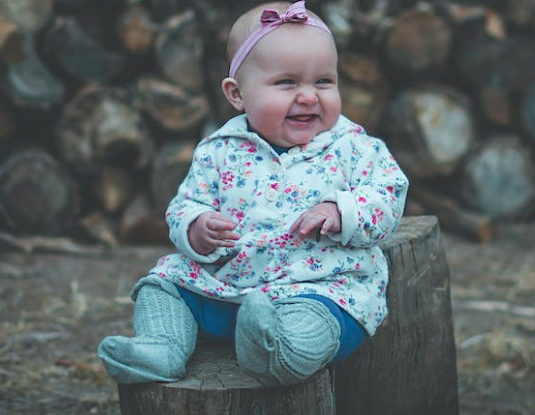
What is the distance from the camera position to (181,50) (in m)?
4.59

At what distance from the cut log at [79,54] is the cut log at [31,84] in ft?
0.27

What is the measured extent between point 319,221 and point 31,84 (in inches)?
110

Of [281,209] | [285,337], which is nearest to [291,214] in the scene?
[281,209]

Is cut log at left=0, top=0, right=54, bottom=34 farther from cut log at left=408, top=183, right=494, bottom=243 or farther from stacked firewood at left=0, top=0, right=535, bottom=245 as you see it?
cut log at left=408, top=183, right=494, bottom=243

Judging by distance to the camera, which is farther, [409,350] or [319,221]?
[409,350]

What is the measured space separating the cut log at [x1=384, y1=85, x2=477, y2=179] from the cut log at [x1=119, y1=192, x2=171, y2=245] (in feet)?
4.69

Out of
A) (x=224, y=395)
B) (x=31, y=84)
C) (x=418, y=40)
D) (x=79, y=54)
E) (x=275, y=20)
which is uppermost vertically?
(x=418, y=40)

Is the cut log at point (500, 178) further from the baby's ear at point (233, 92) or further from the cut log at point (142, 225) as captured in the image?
the baby's ear at point (233, 92)

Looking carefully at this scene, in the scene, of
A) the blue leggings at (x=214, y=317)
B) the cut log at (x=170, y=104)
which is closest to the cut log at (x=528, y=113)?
the cut log at (x=170, y=104)

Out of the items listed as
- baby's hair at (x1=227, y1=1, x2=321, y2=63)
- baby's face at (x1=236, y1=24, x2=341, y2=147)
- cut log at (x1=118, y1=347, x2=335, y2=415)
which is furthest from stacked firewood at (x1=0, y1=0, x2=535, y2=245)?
cut log at (x1=118, y1=347, x2=335, y2=415)

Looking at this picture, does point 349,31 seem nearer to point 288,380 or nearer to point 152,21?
point 152,21

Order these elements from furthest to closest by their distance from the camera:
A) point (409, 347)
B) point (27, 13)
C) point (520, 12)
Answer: point (520, 12) < point (27, 13) < point (409, 347)

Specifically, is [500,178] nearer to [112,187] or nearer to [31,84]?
[112,187]

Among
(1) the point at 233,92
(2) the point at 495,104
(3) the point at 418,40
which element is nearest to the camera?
(1) the point at 233,92
